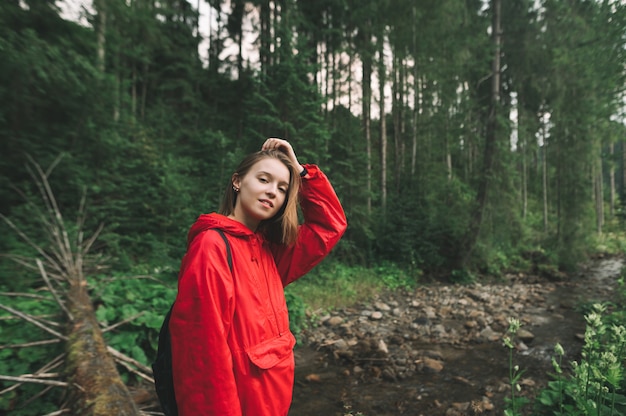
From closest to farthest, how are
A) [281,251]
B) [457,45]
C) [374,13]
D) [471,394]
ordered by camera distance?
1. [281,251]
2. [471,394]
3. [457,45]
4. [374,13]

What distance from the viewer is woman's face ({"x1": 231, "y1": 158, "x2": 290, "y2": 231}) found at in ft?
5.02

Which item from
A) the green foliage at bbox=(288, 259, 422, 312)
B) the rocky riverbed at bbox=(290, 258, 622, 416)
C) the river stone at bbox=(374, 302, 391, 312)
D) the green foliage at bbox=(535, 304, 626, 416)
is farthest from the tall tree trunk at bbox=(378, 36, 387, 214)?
the green foliage at bbox=(535, 304, 626, 416)

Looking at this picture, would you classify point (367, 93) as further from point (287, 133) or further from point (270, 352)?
point (270, 352)

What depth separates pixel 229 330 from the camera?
4.25 ft

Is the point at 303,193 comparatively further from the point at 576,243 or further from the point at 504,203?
the point at 576,243

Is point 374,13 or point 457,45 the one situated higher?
point 374,13

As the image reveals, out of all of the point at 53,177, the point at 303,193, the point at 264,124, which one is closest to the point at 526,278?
the point at 264,124

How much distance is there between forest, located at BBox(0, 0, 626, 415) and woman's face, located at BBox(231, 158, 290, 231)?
91.5 inches

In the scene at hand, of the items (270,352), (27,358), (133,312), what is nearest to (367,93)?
(133,312)

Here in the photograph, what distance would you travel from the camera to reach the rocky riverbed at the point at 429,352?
3588 mm

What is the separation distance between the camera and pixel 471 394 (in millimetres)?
3715

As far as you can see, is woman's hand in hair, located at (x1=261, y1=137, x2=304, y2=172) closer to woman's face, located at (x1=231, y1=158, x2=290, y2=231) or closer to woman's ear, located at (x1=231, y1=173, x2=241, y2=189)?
woman's face, located at (x1=231, y1=158, x2=290, y2=231)

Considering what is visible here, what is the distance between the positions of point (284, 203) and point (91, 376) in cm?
191

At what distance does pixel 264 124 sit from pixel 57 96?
4610mm
